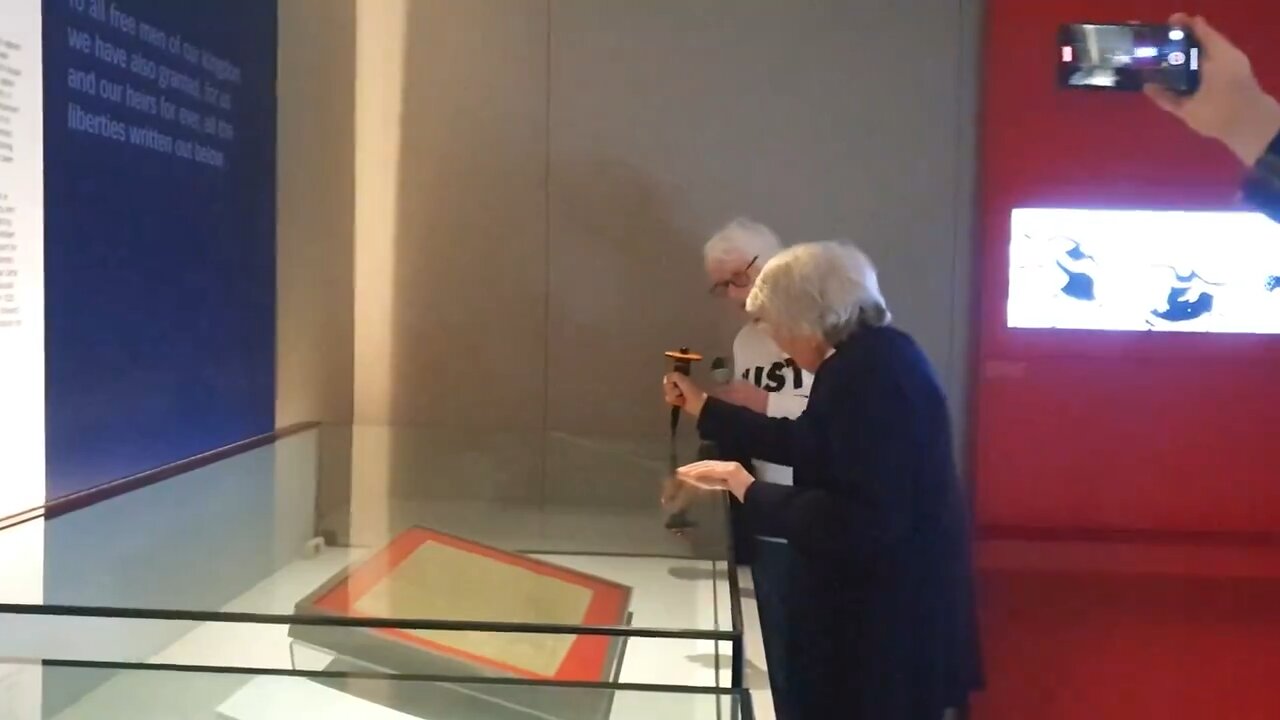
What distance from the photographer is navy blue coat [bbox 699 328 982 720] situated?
1855 millimetres

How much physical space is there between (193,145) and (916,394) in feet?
4.81

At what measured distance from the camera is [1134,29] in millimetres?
2719

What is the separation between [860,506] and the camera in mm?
1847

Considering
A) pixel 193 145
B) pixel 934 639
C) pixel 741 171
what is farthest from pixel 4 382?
pixel 741 171

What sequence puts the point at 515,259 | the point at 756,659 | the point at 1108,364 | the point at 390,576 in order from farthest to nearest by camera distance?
the point at 515,259 → the point at 1108,364 → the point at 756,659 → the point at 390,576

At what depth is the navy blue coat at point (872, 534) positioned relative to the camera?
6.09ft

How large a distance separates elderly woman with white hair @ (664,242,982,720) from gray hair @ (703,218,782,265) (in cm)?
61

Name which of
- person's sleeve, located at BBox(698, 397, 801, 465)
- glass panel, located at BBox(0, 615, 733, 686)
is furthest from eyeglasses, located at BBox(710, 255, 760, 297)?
glass panel, located at BBox(0, 615, 733, 686)

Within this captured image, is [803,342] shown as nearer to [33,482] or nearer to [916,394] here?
[916,394]

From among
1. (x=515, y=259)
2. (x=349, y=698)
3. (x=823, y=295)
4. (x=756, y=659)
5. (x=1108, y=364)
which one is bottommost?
(x=756, y=659)

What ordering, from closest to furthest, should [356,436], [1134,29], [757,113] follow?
[356,436]
[1134,29]
[757,113]

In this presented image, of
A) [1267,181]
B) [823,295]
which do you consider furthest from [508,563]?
[1267,181]

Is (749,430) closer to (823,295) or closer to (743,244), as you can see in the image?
(823,295)

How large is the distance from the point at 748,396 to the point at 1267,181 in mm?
1144
